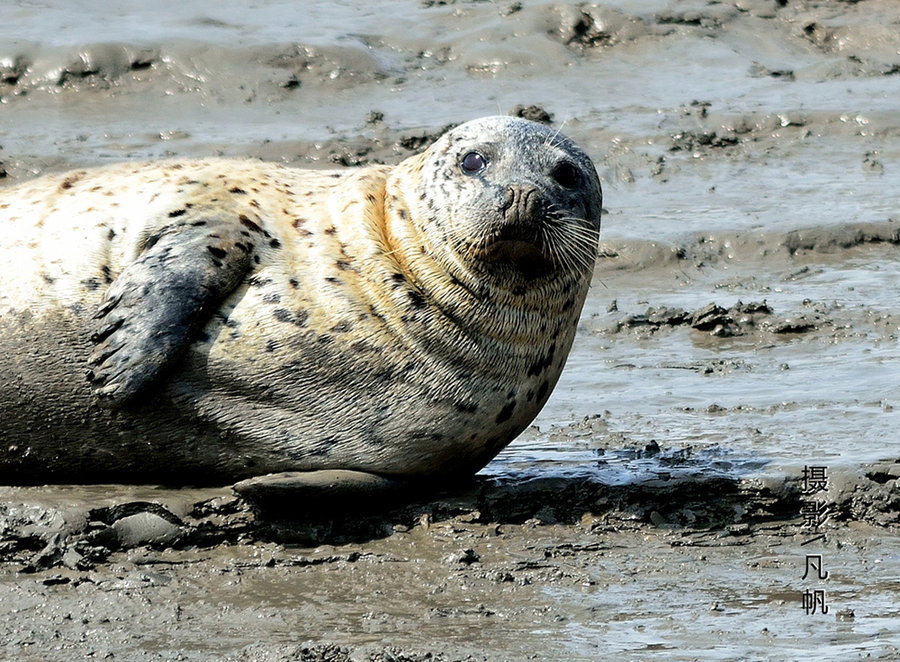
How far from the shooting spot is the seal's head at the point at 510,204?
6133 mm

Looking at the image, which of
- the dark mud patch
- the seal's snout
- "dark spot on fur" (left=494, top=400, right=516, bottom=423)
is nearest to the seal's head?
the seal's snout

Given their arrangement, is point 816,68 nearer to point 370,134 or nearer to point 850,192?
point 850,192

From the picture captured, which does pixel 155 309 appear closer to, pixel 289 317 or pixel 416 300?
pixel 289 317

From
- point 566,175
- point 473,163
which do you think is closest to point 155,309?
point 473,163

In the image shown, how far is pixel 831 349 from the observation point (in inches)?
328

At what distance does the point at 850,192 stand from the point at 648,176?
121cm

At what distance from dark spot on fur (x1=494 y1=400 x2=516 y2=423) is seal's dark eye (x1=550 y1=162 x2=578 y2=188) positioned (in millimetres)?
807

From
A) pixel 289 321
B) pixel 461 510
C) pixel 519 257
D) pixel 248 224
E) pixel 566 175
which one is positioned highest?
pixel 566 175

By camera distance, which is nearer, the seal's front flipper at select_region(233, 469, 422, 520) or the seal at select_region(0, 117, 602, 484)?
the seal's front flipper at select_region(233, 469, 422, 520)

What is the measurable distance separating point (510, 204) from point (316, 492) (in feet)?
3.88

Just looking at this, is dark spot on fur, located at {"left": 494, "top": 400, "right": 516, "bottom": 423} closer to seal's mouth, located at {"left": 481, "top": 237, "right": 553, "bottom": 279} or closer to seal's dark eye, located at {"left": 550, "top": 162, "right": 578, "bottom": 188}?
seal's mouth, located at {"left": 481, "top": 237, "right": 553, "bottom": 279}

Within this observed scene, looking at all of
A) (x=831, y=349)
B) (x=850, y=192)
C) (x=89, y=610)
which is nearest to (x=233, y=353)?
(x=89, y=610)

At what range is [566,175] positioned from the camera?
639cm

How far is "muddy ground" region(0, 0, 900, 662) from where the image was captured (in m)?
5.27
